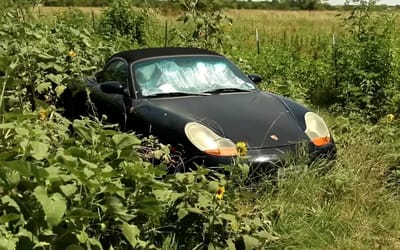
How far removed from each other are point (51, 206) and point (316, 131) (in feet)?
11.0

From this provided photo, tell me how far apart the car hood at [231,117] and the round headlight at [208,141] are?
70 mm

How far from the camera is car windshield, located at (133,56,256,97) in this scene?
6223 mm

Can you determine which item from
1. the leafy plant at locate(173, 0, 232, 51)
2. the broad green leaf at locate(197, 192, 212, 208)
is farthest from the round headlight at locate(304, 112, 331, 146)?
the leafy plant at locate(173, 0, 232, 51)

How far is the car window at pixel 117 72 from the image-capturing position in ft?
21.6

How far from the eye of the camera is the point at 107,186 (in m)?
3.11

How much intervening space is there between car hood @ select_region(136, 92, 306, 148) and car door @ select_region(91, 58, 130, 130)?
331mm

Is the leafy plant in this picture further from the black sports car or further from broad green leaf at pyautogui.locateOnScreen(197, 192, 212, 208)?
broad green leaf at pyautogui.locateOnScreen(197, 192, 212, 208)

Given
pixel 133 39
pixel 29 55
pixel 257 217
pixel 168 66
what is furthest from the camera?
pixel 133 39

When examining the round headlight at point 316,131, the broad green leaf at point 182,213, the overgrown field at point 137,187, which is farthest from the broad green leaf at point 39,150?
the round headlight at point 316,131

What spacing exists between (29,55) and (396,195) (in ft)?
10.2

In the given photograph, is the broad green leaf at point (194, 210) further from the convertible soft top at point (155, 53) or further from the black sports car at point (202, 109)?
the convertible soft top at point (155, 53)

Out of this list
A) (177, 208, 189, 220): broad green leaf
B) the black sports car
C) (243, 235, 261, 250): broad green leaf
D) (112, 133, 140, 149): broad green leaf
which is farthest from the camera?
the black sports car

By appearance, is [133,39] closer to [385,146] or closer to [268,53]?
[268,53]

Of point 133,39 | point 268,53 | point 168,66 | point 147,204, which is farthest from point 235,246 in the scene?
point 133,39
